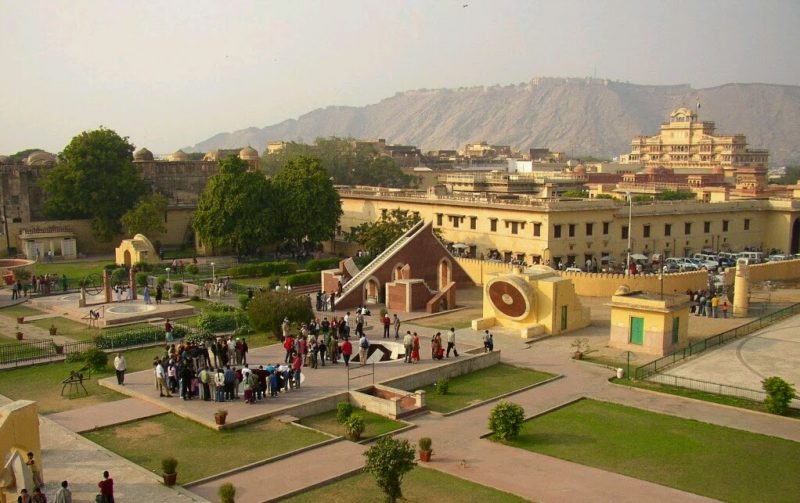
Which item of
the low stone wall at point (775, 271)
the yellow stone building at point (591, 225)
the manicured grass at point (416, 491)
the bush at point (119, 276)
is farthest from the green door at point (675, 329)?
the bush at point (119, 276)

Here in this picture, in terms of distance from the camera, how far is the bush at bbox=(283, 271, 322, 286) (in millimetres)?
45303

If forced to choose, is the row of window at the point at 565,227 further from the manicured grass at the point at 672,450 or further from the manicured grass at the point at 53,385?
the manicured grass at the point at 53,385

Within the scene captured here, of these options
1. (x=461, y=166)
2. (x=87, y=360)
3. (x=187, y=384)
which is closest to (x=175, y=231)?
(x=87, y=360)

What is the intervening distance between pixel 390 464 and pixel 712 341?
68.6ft

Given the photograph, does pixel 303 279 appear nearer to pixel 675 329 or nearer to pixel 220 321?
pixel 220 321

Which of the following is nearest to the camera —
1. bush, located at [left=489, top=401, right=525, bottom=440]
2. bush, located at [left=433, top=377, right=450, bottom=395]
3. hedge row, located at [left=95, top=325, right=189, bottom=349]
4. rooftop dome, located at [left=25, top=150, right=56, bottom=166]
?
bush, located at [left=489, top=401, right=525, bottom=440]

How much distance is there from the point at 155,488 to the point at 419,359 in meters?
12.8

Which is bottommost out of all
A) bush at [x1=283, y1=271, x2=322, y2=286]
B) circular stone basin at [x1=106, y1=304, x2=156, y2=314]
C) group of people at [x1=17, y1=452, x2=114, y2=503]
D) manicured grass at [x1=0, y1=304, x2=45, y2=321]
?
manicured grass at [x1=0, y1=304, x2=45, y2=321]

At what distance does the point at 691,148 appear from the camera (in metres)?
130

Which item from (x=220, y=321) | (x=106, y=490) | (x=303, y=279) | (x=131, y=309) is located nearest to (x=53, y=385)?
(x=220, y=321)

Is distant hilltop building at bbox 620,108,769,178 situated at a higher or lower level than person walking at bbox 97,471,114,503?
higher

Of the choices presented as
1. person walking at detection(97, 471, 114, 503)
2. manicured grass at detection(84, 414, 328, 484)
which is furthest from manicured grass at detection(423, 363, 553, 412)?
person walking at detection(97, 471, 114, 503)

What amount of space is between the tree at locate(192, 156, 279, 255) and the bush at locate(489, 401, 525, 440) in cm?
3482

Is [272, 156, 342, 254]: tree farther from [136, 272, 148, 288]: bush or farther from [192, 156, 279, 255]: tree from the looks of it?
[136, 272, 148, 288]: bush
